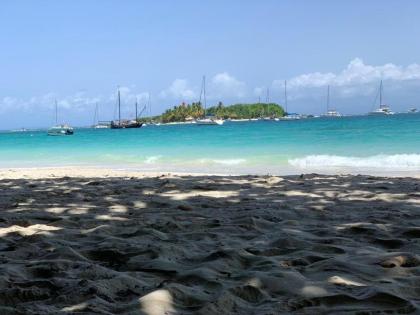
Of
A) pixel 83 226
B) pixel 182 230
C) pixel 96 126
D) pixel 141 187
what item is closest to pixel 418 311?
pixel 182 230

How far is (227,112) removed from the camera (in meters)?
141

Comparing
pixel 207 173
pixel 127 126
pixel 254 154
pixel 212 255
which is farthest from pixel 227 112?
pixel 212 255

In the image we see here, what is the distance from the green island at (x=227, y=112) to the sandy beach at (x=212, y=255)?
12291cm

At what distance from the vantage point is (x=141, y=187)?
759cm

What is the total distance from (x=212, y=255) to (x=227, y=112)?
13844 cm

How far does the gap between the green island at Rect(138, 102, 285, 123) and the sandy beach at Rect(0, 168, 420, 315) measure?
122912 mm

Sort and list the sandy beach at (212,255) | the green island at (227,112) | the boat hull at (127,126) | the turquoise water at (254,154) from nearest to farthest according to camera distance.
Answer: the sandy beach at (212,255) → the turquoise water at (254,154) → the boat hull at (127,126) → the green island at (227,112)

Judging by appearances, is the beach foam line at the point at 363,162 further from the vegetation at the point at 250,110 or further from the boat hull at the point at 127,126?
the vegetation at the point at 250,110

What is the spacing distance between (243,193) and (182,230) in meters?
2.59

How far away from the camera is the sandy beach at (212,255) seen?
2.45 m

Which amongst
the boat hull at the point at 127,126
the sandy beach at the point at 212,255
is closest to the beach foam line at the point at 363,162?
the sandy beach at the point at 212,255

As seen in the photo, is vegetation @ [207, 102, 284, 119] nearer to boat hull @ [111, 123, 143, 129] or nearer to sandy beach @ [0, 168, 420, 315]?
boat hull @ [111, 123, 143, 129]

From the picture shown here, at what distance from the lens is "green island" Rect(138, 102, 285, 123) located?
433 ft

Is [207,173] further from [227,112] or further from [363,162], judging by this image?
[227,112]
